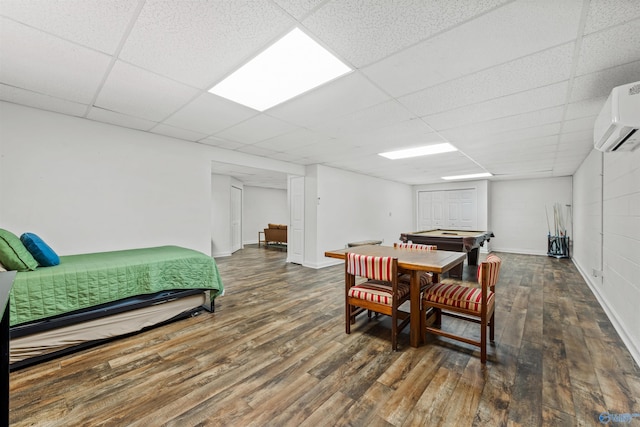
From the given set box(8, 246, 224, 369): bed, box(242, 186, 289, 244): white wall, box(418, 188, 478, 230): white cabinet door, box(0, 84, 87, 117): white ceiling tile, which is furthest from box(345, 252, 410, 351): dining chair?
box(242, 186, 289, 244): white wall

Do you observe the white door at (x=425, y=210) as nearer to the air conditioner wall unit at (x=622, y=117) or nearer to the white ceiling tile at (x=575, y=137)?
the white ceiling tile at (x=575, y=137)

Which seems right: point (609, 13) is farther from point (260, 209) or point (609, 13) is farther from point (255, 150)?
point (260, 209)

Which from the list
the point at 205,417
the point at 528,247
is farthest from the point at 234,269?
the point at 528,247

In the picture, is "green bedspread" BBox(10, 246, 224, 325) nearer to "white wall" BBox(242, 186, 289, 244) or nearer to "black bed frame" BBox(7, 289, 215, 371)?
"black bed frame" BBox(7, 289, 215, 371)

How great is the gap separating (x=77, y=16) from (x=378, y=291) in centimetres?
283

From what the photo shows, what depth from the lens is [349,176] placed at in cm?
661

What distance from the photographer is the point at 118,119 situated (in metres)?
3.07

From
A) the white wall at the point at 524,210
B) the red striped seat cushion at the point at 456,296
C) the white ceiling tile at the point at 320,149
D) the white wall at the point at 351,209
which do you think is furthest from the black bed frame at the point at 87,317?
the white wall at the point at 524,210

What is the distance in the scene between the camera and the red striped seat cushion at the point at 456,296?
2.20 metres

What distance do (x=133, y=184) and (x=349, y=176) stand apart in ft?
14.9

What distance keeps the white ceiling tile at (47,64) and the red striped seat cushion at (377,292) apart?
8.96ft

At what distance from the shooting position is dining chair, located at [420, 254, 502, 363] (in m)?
2.12

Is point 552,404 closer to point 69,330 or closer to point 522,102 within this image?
point 522,102

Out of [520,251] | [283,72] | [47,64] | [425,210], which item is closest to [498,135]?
[283,72]
